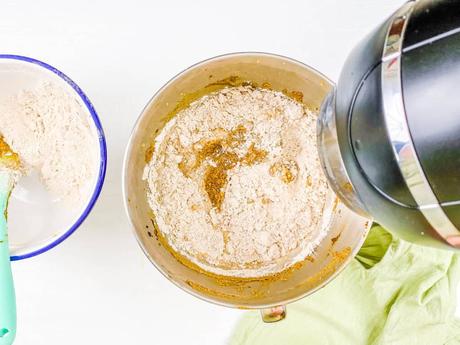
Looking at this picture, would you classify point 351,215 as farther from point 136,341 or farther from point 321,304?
point 136,341

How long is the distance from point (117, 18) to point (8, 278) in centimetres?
44

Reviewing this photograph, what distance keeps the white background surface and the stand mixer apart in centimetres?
40

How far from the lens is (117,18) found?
96 cm

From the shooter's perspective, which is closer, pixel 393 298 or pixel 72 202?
pixel 72 202

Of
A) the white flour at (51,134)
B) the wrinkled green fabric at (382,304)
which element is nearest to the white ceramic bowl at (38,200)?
the white flour at (51,134)

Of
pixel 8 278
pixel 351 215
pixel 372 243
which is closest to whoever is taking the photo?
pixel 8 278

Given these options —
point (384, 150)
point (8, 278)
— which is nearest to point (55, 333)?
point (8, 278)

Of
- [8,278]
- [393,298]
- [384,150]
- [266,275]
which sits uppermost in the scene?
[384,150]

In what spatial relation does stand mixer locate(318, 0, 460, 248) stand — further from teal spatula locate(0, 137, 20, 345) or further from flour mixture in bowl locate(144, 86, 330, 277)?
teal spatula locate(0, 137, 20, 345)

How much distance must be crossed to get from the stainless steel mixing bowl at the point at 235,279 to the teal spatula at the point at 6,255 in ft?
0.57

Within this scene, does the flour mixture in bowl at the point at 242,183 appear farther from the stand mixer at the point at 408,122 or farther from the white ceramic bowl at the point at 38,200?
the stand mixer at the point at 408,122

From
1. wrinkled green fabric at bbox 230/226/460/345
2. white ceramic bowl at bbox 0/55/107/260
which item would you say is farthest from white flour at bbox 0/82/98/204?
wrinkled green fabric at bbox 230/226/460/345

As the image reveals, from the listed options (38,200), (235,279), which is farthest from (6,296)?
(235,279)

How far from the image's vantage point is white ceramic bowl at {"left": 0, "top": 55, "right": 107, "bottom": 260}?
0.85 meters
